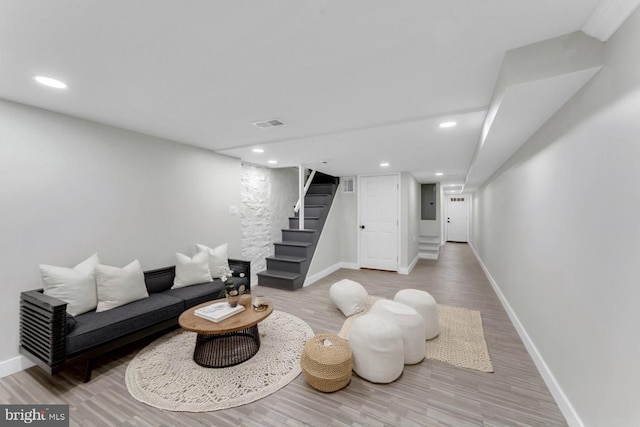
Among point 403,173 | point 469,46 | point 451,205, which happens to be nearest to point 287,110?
point 469,46

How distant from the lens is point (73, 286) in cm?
225

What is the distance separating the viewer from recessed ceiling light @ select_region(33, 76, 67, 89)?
181 cm

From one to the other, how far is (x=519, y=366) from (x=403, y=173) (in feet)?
13.7

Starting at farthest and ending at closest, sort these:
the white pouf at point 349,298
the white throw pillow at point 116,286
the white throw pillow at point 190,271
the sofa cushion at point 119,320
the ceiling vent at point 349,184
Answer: the ceiling vent at point 349,184
the white pouf at point 349,298
the white throw pillow at point 190,271
the white throw pillow at point 116,286
the sofa cushion at point 119,320

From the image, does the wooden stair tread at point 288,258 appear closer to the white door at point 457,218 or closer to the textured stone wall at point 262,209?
the textured stone wall at point 262,209

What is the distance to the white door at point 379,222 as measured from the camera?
19.0 ft

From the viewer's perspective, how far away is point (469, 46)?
145cm

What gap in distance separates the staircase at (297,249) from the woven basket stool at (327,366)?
2.31 metres

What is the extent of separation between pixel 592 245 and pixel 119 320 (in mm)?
3551

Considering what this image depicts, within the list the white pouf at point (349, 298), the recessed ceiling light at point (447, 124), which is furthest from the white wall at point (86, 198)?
the recessed ceiling light at point (447, 124)

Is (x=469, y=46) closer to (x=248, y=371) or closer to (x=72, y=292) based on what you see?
(x=248, y=371)

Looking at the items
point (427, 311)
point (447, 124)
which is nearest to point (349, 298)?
point (427, 311)

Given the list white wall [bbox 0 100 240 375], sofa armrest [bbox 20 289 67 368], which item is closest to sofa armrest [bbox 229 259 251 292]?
white wall [bbox 0 100 240 375]

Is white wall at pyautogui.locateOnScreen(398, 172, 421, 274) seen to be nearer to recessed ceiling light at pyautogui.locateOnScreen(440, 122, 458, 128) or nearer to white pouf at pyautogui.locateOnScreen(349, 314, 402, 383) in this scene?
recessed ceiling light at pyautogui.locateOnScreen(440, 122, 458, 128)
